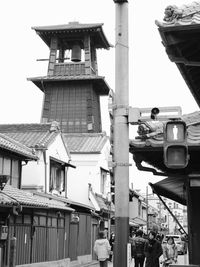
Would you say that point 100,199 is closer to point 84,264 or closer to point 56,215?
point 84,264

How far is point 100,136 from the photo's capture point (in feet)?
135

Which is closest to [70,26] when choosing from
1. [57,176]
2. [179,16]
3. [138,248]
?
[57,176]

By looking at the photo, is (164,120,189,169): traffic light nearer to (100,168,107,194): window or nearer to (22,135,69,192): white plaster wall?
(22,135,69,192): white plaster wall

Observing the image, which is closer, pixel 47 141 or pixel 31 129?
pixel 47 141

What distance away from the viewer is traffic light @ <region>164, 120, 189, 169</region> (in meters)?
7.06

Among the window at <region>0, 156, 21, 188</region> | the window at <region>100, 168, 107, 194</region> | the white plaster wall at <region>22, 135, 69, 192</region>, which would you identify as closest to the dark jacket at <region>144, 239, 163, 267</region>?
the window at <region>0, 156, 21, 188</region>

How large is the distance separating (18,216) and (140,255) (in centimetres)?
690

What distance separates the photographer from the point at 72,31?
50469 millimetres

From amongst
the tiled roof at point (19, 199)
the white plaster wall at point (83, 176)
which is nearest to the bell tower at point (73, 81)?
the white plaster wall at point (83, 176)

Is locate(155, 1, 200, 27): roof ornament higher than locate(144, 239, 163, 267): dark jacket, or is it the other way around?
locate(155, 1, 200, 27): roof ornament

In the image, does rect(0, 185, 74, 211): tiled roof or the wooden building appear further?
rect(0, 185, 74, 211): tiled roof

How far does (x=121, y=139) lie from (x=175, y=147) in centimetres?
95

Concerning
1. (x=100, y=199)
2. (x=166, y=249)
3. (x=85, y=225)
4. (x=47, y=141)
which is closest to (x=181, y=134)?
(x=166, y=249)

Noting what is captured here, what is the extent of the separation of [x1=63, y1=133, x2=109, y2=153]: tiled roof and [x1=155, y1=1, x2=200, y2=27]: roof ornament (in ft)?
100
